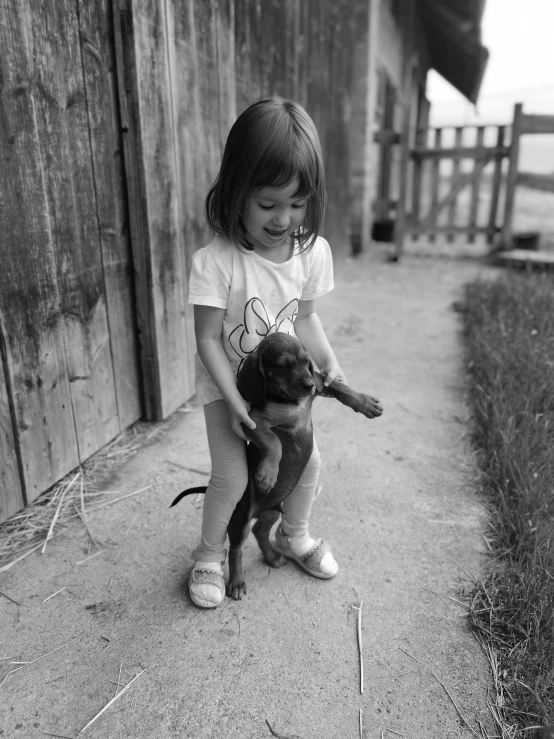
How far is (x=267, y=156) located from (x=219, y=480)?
0.95m

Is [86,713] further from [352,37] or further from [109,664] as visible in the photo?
[352,37]

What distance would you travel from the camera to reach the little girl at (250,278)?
1.64 meters

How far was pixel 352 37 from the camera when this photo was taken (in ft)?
22.9

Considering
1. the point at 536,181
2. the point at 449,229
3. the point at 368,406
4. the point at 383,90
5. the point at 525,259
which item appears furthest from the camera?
the point at 383,90

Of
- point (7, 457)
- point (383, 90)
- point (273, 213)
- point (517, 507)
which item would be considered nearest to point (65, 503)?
Answer: point (7, 457)

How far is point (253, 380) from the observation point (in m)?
1.69

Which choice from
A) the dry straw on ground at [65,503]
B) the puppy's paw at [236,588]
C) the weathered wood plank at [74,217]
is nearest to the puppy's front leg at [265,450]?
the puppy's paw at [236,588]

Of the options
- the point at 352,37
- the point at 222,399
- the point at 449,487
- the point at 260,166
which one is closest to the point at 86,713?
the point at 222,399

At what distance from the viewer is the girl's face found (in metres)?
1.67

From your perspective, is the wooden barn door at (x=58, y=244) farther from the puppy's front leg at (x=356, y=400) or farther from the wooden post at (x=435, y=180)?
the wooden post at (x=435, y=180)

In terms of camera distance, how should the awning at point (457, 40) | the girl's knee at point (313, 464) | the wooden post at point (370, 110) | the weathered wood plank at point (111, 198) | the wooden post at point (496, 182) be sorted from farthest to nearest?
the awning at point (457, 40)
the wooden post at point (496, 182)
the wooden post at point (370, 110)
the weathered wood plank at point (111, 198)
the girl's knee at point (313, 464)

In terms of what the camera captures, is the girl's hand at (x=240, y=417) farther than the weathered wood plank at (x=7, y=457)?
No

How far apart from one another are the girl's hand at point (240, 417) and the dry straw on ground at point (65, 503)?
91 centimetres

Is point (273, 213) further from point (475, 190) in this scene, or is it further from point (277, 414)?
point (475, 190)
